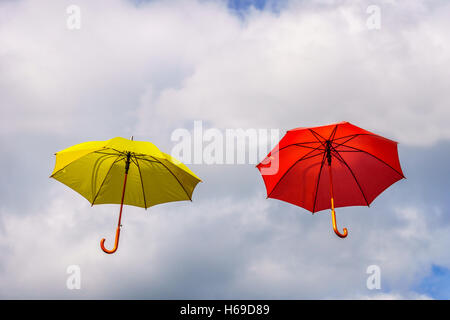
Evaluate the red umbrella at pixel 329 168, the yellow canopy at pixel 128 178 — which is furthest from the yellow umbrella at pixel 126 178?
the red umbrella at pixel 329 168

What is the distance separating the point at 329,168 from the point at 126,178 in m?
4.72

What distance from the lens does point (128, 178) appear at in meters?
10.5

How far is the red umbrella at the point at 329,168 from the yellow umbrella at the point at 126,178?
79.8 inches

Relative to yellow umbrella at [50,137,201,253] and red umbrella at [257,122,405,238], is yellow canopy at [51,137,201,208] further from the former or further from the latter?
red umbrella at [257,122,405,238]

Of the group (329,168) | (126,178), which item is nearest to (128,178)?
(126,178)

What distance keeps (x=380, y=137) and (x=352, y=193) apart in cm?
150

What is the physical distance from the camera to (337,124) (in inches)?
359

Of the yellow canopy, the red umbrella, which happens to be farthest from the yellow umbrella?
the red umbrella

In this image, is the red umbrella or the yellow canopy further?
the yellow canopy

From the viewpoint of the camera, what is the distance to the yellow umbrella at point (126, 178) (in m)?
10.1

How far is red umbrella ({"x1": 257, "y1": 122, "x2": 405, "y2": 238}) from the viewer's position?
9.77 m

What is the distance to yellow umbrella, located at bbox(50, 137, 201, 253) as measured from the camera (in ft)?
33.1

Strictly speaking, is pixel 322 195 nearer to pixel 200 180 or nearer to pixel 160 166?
pixel 200 180

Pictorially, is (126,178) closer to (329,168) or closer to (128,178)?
(128,178)
